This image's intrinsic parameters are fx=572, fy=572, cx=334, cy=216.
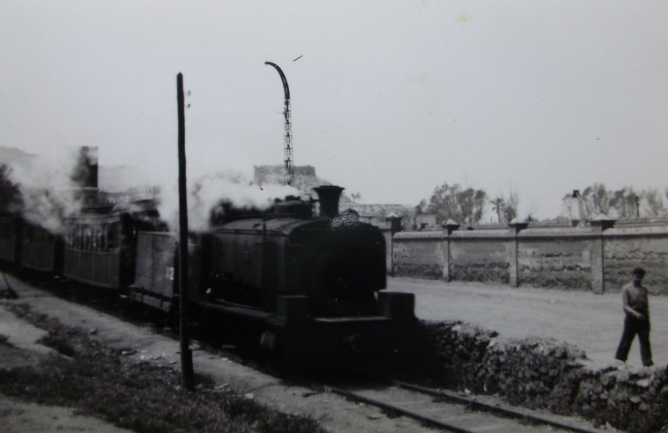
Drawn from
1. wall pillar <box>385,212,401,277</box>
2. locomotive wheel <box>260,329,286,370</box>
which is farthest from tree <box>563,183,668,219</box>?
locomotive wheel <box>260,329,286,370</box>

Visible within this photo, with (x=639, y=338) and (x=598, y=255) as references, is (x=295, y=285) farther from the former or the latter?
(x=598, y=255)

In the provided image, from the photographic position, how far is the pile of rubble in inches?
225

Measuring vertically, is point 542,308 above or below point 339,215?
below

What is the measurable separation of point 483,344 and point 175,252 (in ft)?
18.7

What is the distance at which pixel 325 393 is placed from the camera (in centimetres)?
767

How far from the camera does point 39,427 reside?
5.18 metres

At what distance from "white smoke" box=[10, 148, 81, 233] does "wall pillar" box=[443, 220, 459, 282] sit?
14024 mm

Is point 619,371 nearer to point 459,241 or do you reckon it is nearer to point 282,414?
point 282,414

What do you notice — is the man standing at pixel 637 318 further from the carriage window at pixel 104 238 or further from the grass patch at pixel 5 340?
the carriage window at pixel 104 238

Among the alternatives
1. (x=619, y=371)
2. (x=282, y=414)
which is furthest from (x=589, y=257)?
(x=282, y=414)

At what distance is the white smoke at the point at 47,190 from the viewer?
18375 millimetres

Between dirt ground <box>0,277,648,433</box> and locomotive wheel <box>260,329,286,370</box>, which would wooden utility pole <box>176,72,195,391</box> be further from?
locomotive wheel <box>260,329,286,370</box>

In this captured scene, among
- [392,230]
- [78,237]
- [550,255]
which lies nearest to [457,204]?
[392,230]

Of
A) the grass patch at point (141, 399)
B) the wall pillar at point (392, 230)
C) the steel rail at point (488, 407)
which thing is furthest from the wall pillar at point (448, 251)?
the grass patch at point (141, 399)
